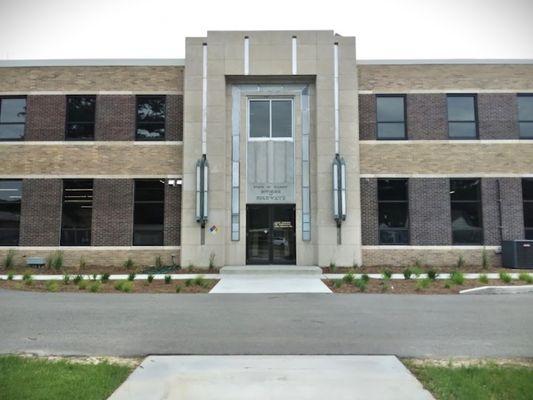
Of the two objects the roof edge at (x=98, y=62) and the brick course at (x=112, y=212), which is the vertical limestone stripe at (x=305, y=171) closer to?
the roof edge at (x=98, y=62)

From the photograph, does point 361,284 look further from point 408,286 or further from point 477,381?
point 477,381

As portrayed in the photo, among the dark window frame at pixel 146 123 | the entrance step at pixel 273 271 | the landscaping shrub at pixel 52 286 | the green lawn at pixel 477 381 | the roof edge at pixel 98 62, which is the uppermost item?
the roof edge at pixel 98 62

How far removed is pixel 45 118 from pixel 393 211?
52.7 feet

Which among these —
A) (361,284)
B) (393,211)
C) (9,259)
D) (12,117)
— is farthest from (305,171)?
(12,117)

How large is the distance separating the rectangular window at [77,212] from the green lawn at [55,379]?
13797 mm

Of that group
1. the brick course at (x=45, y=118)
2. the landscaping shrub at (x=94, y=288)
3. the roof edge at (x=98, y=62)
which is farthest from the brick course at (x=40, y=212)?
the landscaping shrub at (x=94, y=288)

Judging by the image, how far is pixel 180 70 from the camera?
19438 mm

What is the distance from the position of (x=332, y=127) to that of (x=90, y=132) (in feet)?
35.5

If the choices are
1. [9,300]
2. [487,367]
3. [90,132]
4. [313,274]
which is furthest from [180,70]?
[487,367]

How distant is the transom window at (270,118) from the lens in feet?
61.9

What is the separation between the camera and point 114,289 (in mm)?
12820

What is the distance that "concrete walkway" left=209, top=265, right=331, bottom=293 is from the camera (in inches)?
511

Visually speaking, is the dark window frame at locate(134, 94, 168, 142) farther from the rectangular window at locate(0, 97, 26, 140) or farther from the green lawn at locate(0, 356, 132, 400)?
the green lawn at locate(0, 356, 132, 400)

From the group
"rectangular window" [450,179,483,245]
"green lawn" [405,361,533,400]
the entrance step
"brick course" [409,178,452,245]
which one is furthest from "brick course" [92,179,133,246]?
"green lawn" [405,361,533,400]
